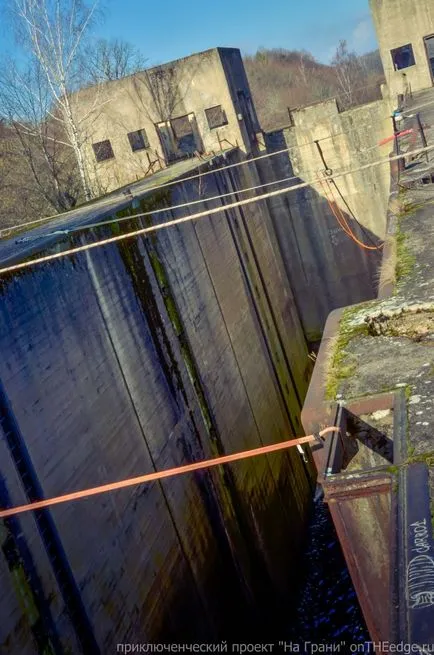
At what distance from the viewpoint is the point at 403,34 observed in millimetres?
18766

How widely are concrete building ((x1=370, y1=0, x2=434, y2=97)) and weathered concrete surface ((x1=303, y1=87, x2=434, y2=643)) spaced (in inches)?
531

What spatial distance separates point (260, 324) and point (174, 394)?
584 centimetres

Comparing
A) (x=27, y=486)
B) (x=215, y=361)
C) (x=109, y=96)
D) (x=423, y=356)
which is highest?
(x=109, y=96)

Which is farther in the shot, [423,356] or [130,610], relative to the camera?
[130,610]

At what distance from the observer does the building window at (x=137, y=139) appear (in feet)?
61.8

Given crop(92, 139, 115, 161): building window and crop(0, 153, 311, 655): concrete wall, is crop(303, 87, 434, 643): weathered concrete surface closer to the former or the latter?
crop(0, 153, 311, 655): concrete wall

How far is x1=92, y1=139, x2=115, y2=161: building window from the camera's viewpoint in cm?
1936

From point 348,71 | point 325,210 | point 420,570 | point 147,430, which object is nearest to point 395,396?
point 420,570

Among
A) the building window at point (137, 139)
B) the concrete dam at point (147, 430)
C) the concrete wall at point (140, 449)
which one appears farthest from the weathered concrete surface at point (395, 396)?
the building window at point (137, 139)

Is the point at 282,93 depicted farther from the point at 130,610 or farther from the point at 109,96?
the point at 130,610

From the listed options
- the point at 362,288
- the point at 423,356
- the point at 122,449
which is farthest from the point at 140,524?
the point at 362,288

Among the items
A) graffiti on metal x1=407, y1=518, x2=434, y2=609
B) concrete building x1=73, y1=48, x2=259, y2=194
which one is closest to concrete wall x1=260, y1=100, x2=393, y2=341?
concrete building x1=73, y1=48, x2=259, y2=194

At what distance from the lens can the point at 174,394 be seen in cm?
905

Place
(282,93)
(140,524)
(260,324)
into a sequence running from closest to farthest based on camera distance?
(140,524) < (260,324) < (282,93)
